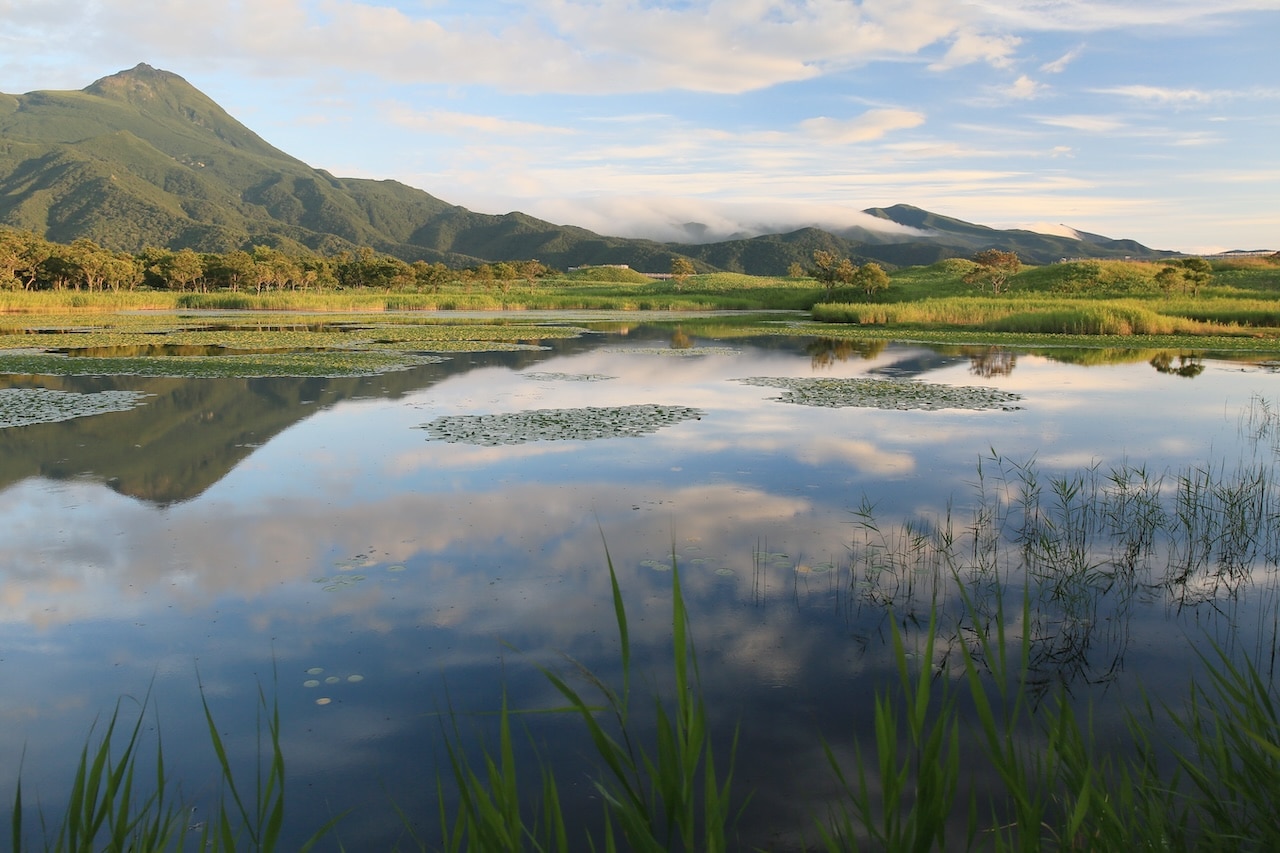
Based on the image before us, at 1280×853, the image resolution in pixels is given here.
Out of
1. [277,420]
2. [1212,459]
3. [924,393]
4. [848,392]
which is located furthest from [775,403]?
[277,420]

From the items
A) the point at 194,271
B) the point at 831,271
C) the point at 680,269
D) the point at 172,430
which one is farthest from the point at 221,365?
the point at 194,271

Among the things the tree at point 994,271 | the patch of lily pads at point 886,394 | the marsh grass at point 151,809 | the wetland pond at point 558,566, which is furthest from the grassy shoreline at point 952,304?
the marsh grass at point 151,809

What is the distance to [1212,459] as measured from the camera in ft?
40.7

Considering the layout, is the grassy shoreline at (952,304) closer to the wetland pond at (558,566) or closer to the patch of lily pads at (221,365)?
the wetland pond at (558,566)

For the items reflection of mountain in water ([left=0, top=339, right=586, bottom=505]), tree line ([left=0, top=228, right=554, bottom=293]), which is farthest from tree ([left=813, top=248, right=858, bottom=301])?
reflection of mountain in water ([left=0, top=339, right=586, bottom=505])

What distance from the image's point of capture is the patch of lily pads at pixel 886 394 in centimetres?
1762

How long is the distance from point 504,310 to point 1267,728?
6472cm

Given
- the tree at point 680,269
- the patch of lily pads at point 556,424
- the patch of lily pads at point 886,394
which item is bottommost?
the patch of lily pads at point 556,424

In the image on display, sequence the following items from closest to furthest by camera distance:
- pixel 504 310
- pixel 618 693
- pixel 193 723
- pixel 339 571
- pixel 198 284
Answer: pixel 193 723
pixel 618 693
pixel 339 571
pixel 504 310
pixel 198 284

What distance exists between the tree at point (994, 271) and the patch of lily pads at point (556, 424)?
51683 mm

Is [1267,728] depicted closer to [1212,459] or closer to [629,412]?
[1212,459]

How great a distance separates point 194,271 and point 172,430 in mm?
82821

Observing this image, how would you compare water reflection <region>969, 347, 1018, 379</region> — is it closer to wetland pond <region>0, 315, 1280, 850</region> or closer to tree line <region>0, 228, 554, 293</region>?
wetland pond <region>0, 315, 1280, 850</region>

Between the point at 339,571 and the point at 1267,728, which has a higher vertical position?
the point at 1267,728
